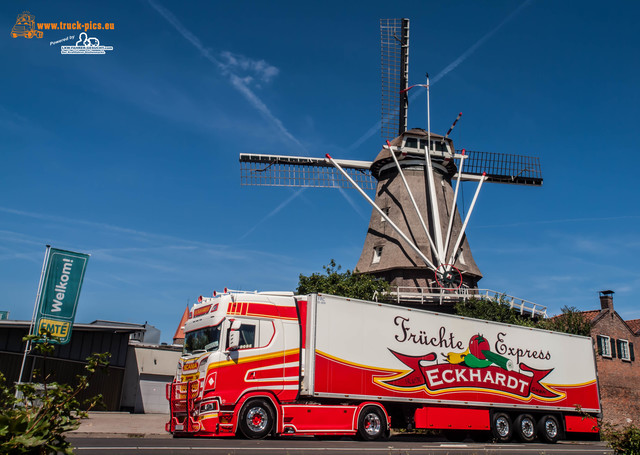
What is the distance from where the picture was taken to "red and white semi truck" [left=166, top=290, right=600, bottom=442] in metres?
14.6

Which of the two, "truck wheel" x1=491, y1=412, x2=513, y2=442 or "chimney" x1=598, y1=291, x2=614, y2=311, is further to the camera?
"chimney" x1=598, y1=291, x2=614, y2=311

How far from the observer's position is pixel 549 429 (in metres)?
20.3

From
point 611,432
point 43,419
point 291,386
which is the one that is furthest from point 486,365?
point 43,419

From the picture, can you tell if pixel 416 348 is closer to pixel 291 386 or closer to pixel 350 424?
pixel 350 424

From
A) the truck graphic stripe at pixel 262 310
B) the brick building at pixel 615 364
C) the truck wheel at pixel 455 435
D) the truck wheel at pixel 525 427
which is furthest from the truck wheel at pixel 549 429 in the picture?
the brick building at pixel 615 364

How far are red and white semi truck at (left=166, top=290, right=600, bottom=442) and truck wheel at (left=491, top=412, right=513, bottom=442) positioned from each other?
1.4 inches

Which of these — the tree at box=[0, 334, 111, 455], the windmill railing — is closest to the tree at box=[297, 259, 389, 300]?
the windmill railing

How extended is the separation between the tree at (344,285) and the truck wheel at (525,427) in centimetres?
1385

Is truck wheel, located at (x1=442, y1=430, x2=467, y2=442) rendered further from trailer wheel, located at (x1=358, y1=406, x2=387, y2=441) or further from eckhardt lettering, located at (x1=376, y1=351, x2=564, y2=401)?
trailer wheel, located at (x1=358, y1=406, x2=387, y2=441)

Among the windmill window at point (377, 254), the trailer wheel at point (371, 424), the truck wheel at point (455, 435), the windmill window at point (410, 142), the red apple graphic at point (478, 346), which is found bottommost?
the truck wheel at point (455, 435)

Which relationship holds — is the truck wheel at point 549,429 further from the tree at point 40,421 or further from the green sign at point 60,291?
the tree at point 40,421

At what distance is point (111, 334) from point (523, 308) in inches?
985

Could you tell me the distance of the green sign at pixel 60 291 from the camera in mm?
20844

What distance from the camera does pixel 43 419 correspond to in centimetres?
469
